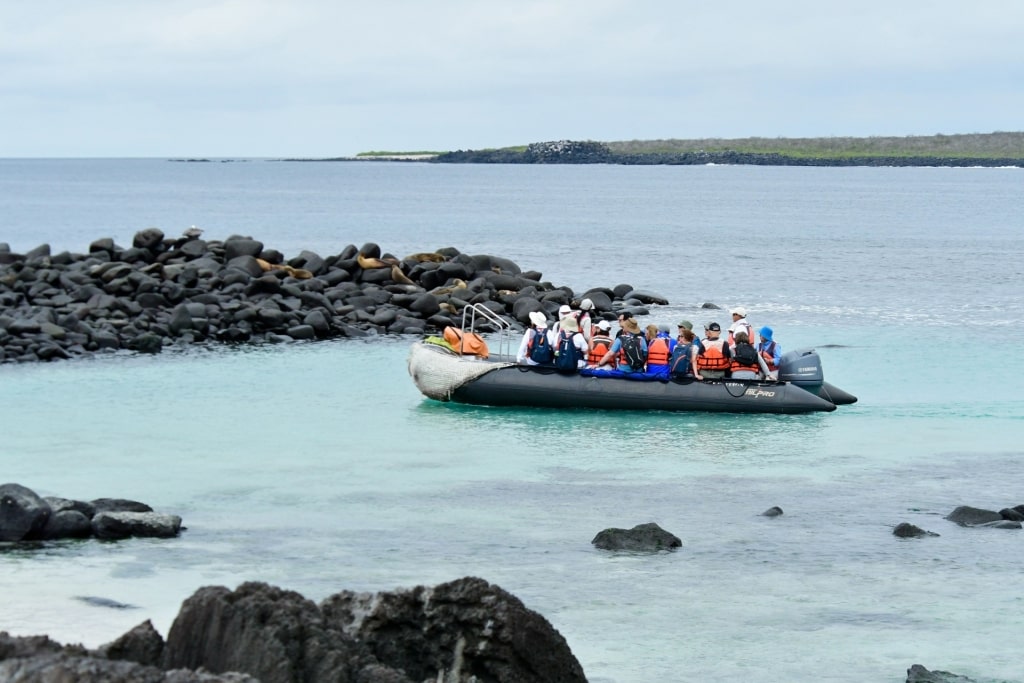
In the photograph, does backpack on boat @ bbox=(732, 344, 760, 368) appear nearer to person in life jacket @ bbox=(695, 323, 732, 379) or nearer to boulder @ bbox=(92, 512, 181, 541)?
person in life jacket @ bbox=(695, 323, 732, 379)

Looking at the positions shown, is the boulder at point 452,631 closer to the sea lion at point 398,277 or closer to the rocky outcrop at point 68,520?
the rocky outcrop at point 68,520

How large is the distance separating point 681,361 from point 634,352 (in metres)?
0.78

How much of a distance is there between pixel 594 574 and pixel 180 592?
3651 millimetres

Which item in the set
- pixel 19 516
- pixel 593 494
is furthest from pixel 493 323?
pixel 19 516

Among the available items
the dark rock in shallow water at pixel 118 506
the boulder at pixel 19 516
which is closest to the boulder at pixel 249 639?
the boulder at pixel 19 516

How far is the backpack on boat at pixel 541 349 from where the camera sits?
71.9ft

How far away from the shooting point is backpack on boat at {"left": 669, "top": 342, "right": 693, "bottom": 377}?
70.4 ft

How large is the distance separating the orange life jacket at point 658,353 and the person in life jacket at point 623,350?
0.36 ft

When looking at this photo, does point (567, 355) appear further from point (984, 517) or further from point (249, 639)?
point (249, 639)

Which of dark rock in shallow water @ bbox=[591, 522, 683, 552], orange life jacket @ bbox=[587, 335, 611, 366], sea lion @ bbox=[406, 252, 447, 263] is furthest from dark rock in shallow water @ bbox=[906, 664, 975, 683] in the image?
sea lion @ bbox=[406, 252, 447, 263]

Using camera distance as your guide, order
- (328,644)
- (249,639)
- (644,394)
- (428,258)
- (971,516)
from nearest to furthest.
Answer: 1. (249,639)
2. (328,644)
3. (971,516)
4. (644,394)
5. (428,258)

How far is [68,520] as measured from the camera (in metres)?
13.9

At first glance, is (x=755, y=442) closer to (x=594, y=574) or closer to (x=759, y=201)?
(x=594, y=574)

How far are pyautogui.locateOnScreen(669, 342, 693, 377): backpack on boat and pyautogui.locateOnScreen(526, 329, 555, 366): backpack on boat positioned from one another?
1832 mm
